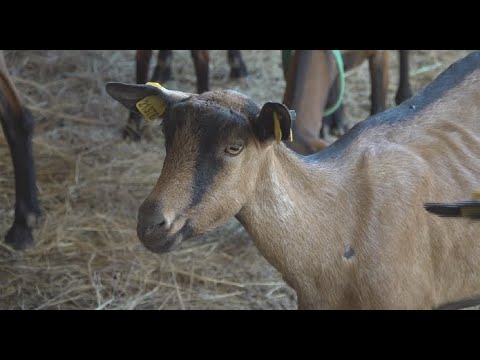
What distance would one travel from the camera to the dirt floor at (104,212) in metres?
4.38

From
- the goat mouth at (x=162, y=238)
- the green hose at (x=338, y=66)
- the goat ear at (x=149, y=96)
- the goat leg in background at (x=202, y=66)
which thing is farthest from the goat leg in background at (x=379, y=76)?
the goat mouth at (x=162, y=238)

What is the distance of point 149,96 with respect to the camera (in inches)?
103

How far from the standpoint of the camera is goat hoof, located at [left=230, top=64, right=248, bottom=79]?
7152mm

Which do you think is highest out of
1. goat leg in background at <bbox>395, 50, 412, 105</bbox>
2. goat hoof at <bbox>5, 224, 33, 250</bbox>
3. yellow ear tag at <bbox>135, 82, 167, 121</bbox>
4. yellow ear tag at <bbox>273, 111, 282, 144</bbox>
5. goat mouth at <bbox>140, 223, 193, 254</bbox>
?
goat leg in background at <bbox>395, 50, 412, 105</bbox>

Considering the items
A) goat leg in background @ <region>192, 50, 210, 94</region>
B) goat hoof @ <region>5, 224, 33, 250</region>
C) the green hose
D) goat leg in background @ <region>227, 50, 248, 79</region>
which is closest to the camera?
the green hose

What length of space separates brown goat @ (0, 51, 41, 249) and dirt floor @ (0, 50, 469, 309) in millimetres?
106

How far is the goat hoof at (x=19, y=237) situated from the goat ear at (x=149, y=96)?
7.70 feet

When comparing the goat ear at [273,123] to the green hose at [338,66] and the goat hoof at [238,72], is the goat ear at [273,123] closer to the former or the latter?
the green hose at [338,66]

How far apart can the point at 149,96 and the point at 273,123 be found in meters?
0.50

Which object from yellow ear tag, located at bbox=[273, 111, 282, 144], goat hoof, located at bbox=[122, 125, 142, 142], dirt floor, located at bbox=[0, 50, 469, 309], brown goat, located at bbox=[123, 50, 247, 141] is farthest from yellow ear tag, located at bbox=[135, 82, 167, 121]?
goat hoof, located at bbox=[122, 125, 142, 142]

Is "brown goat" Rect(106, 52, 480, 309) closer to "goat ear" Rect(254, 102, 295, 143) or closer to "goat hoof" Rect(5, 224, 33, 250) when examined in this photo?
"goat ear" Rect(254, 102, 295, 143)

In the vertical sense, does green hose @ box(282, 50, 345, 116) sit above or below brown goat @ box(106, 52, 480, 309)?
above

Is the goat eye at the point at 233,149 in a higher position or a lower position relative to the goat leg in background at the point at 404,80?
lower

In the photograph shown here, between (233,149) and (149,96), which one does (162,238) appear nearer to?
(233,149)
